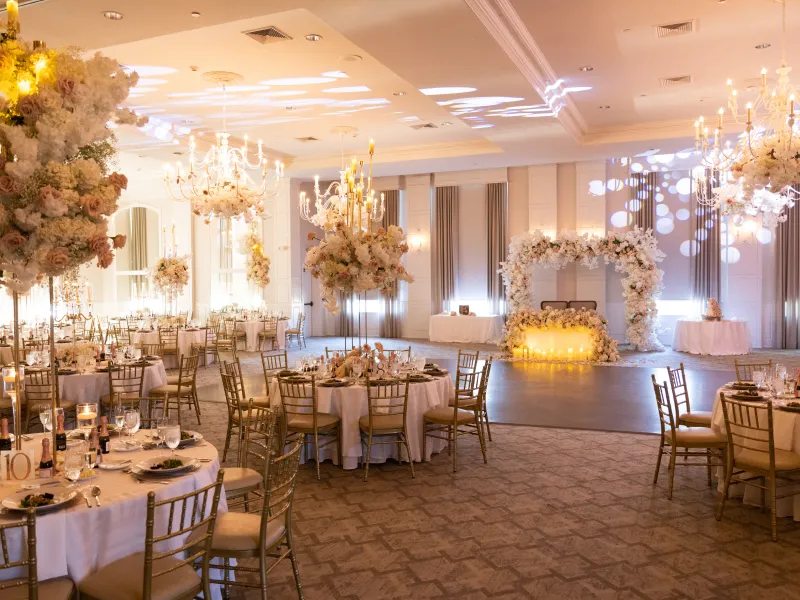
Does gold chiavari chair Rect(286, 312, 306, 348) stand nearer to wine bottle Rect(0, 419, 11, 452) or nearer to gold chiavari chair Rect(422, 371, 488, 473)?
gold chiavari chair Rect(422, 371, 488, 473)

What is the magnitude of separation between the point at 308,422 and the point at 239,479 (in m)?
1.93

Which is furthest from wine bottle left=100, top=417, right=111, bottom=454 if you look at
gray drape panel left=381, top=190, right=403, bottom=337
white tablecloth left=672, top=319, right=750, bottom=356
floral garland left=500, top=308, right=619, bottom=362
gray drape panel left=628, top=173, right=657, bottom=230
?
gray drape panel left=628, top=173, right=657, bottom=230

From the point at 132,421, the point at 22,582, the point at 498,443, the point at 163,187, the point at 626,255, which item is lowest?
the point at 498,443

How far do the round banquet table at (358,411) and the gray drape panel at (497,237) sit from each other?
435 inches

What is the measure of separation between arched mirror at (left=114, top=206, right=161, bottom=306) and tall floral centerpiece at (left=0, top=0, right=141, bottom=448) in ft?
57.9

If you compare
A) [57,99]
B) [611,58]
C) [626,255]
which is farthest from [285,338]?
[57,99]

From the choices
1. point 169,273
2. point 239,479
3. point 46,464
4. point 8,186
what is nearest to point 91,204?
point 8,186

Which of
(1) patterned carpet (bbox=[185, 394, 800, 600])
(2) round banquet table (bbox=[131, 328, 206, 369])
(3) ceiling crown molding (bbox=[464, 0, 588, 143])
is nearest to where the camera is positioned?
(1) patterned carpet (bbox=[185, 394, 800, 600])

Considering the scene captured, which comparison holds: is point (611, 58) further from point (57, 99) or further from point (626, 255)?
point (57, 99)

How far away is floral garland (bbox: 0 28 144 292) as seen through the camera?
285 cm

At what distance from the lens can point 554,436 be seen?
293 inches

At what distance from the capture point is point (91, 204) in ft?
9.68

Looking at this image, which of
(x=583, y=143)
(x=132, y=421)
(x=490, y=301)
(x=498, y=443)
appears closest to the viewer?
(x=132, y=421)

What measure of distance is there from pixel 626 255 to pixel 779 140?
28.8ft
